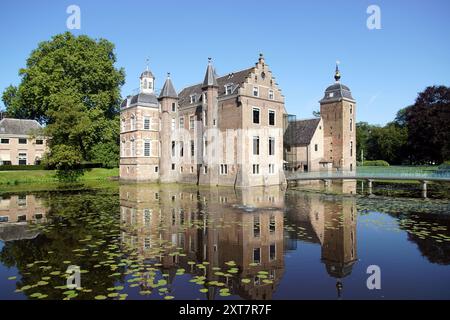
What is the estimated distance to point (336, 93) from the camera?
50812mm

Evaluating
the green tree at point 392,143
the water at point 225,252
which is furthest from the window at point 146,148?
the green tree at point 392,143

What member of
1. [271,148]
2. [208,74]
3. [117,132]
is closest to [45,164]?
[117,132]

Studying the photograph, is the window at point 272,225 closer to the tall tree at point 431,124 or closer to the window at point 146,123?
the window at point 146,123

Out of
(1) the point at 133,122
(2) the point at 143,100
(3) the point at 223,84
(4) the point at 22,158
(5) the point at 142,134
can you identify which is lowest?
(4) the point at 22,158

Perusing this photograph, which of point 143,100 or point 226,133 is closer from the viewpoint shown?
point 226,133

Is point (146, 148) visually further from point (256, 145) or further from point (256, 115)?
point (256, 115)

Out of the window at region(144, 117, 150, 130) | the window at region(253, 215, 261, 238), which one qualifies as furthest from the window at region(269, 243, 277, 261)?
the window at region(144, 117, 150, 130)

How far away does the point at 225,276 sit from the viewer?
8539mm

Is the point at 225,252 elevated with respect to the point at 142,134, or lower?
lower

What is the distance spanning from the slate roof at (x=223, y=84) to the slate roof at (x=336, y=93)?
775 inches

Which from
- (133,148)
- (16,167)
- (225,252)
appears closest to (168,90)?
(133,148)

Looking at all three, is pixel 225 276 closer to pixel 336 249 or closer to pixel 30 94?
pixel 336 249

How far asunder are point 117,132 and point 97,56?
11.1 meters

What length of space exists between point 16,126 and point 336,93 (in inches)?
1997
